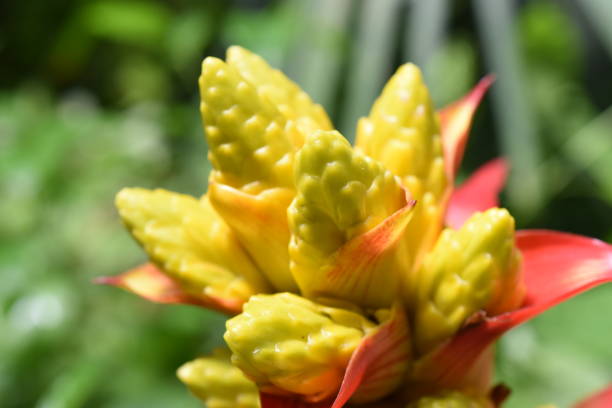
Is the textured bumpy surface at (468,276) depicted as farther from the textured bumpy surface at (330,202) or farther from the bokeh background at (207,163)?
the bokeh background at (207,163)

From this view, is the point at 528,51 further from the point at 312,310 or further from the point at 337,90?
the point at 312,310

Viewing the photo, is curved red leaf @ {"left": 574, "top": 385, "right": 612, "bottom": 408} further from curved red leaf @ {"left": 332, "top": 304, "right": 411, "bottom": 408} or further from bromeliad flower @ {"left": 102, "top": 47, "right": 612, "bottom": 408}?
curved red leaf @ {"left": 332, "top": 304, "right": 411, "bottom": 408}

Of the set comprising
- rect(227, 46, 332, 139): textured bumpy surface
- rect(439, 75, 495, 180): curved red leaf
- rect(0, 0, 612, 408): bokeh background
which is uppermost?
rect(227, 46, 332, 139): textured bumpy surface

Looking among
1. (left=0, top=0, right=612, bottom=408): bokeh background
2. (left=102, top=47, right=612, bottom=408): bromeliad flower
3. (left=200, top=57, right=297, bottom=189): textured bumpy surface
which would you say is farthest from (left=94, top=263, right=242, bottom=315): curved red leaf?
(left=0, top=0, right=612, bottom=408): bokeh background

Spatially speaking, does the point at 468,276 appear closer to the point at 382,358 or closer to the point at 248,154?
the point at 382,358

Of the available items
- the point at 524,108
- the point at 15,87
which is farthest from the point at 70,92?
the point at 524,108
